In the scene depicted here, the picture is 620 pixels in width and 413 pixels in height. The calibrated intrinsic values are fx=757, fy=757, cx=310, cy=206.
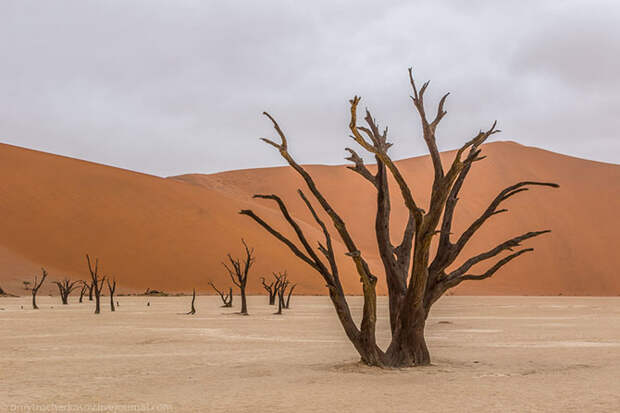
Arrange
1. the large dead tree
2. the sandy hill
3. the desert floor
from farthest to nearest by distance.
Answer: the sandy hill, the large dead tree, the desert floor

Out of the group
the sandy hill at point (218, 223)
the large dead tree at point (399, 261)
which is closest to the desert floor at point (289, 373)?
the large dead tree at point (399, 261)

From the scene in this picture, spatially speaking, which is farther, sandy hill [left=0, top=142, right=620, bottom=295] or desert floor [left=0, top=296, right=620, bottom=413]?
sandy hill [left=0, top=142, right=620, bottom=295]

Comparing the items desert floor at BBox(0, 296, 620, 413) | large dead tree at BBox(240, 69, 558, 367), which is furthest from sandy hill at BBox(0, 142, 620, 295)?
large dead tree at BBox(240, 69, 558, 367)

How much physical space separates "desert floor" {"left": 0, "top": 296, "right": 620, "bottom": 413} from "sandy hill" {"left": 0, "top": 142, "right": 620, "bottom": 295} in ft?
111

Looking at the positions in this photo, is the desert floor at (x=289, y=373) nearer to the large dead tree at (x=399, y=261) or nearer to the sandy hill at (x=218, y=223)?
the large dead tree at (x=399, y=261)

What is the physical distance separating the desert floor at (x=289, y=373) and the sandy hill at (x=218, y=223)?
111 feet

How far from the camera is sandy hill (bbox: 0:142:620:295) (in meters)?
52.1

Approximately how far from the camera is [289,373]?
354 inches

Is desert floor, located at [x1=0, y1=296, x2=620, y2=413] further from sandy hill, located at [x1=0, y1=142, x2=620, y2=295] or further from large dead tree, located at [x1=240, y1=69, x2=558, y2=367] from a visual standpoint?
sandy hill, located at [x1=0, y1=142, x2=620, y2=295]

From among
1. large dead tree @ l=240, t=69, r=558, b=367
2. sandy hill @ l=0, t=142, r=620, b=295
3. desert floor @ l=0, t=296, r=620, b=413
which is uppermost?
sandy hill @ l=0, t=142, r=620, b=295

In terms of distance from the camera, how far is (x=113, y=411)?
20.9 feet

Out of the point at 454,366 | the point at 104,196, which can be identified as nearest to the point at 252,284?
the point at 104,196

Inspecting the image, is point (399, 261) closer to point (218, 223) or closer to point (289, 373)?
point (289, 373)

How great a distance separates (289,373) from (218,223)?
5301cm
